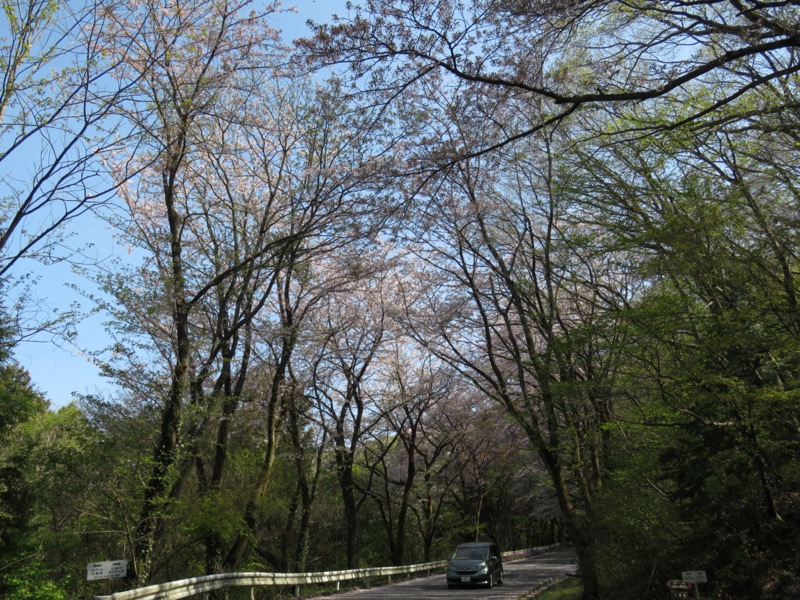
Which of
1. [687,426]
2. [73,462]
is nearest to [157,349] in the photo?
[73,462]

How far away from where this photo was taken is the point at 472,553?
19.5m

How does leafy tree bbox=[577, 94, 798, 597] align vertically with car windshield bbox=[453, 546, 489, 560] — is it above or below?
above

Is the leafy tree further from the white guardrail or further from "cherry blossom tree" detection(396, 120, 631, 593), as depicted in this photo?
the white guardrail

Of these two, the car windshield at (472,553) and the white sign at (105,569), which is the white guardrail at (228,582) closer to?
the white sign at (105,569)

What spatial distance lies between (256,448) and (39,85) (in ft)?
64.8

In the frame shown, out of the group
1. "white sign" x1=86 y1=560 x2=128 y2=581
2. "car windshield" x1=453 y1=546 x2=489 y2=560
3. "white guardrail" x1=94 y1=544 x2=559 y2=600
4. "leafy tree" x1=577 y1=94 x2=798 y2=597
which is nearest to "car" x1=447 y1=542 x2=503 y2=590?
Answer: "car windshield" x1=453 y1=546 x2=489 y2=560

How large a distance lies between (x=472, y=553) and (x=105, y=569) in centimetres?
1495

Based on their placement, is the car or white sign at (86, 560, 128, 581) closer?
white sign at (86, 560, 128, 581)

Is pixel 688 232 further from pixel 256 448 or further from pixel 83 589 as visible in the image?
pixel 256 448

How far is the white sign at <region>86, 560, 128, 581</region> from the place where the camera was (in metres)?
6.75

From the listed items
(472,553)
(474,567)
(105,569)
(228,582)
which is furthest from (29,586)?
(472,553)

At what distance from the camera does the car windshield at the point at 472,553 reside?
19.1 metres

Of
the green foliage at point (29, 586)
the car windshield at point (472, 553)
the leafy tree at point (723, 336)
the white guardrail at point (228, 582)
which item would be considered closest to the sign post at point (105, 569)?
the white guardrail at point (228, 582)

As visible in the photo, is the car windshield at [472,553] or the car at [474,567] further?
the car windshield at [472,553]
